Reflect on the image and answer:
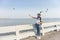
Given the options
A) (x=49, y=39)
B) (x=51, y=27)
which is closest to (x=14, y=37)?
(x=49, y=39)

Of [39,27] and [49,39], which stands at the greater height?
[39,27]

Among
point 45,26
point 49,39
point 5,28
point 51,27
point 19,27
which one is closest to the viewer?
point 5,28

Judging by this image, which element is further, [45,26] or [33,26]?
[45,26]

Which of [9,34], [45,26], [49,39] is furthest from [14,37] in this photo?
[45,26]

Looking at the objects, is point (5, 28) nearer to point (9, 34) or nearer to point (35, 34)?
point (9, 34)

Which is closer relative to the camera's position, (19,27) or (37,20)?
(19,27)

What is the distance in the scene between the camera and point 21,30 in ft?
33.8

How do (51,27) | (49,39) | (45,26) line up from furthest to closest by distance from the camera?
(51,27), (45,26), (49,39)

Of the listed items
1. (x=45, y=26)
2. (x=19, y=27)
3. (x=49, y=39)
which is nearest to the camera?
(x=19, y=27)

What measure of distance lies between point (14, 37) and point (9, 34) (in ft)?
1.23

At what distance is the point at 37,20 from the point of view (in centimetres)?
1146

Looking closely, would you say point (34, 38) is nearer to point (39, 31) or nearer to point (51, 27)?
point (39, 31)

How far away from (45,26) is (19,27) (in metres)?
3.32

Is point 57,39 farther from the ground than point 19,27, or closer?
closer
